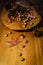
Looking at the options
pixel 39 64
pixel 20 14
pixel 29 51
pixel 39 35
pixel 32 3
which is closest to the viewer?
pixel 39 64

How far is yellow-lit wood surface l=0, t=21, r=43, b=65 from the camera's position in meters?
Result: 1.27

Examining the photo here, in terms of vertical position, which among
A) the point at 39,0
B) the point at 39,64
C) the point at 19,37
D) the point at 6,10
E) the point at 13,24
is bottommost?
the point at 39,64

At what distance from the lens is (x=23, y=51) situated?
1.34 m

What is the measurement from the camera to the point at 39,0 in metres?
1.98

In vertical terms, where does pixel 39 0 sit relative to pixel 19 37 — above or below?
above

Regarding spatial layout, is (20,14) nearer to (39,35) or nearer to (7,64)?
(39,35)

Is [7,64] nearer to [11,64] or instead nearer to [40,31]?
[11,64]

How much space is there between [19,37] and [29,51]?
19 cm

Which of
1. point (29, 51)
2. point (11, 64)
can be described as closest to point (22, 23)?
point (29, 51)

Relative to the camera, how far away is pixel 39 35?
1.46m

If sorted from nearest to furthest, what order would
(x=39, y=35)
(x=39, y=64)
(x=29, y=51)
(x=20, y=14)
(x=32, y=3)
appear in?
(x=39, y=64), (x=29, y=51), (x=39, y=35), (x=20, y=14), (x=32, y=3)

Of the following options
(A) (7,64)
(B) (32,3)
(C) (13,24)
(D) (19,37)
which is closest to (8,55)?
(A) (7,64)

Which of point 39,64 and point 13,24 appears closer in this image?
point 39,64

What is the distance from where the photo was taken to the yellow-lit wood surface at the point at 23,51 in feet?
4.17
